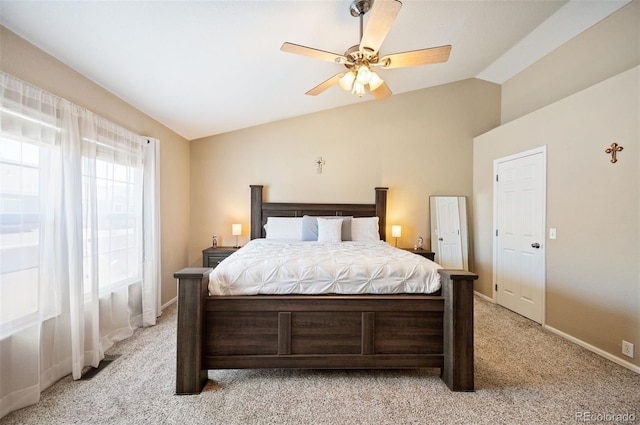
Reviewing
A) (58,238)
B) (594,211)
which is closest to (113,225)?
(58,238)

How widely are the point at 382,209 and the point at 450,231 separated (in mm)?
1164

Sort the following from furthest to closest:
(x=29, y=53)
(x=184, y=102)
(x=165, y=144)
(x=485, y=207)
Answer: (x=485, y=207) < (x=165, y=144) < (x=184, y=102) < (x=29, y=53)

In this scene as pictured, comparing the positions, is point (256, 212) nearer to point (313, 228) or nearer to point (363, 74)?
point (313, 228)

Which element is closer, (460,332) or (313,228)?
(460,332)

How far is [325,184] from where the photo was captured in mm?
4391

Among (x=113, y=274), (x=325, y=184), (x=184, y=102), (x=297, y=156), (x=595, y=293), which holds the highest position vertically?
(x=184, y=102)

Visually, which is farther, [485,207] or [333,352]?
[485,207]

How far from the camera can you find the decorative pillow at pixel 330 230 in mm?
3656

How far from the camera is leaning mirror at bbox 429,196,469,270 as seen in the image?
429 centimetres

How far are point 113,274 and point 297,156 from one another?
9.41 feet

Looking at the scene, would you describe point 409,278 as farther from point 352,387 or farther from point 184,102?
point 184,102

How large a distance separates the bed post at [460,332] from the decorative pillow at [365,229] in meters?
1.95

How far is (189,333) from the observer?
1871mm

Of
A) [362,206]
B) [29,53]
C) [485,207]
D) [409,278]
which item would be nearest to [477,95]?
[485,207]
